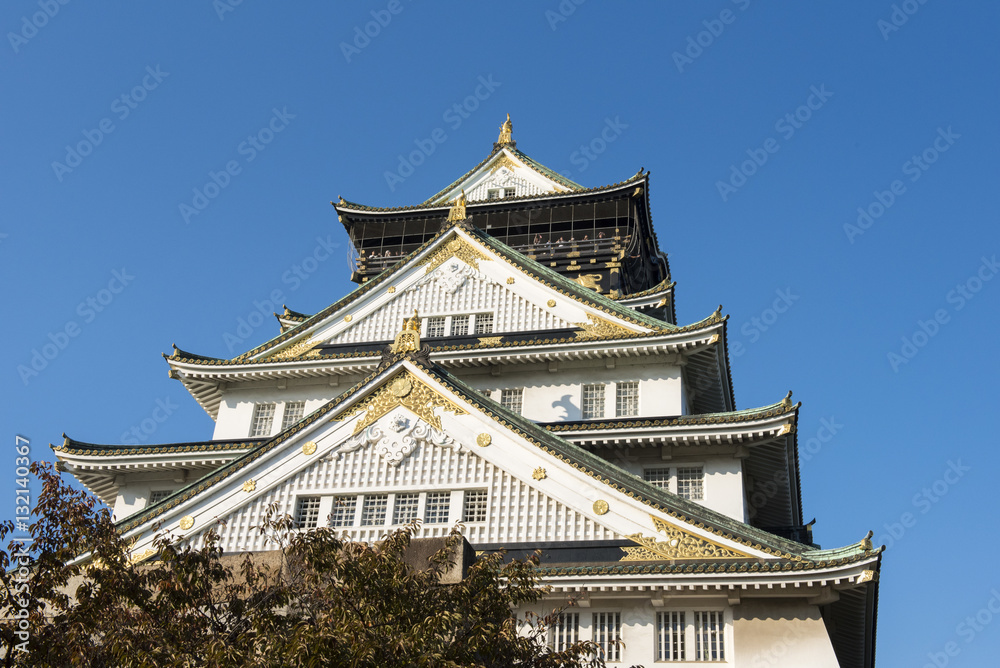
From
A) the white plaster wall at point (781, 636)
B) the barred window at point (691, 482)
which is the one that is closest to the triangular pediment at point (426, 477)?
the white plaster wall at point (781, 636)

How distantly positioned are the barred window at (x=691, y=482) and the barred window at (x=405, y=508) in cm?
819

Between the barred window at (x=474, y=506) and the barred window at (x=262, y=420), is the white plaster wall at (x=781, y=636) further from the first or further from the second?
the barred window at (x=262, y=420)

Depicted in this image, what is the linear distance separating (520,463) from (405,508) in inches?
115

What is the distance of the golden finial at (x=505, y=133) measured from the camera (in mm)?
48688

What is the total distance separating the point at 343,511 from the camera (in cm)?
2267

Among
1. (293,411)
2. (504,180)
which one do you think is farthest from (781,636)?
(504,180)

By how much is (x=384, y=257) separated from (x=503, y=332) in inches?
488

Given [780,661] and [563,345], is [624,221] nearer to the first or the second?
[563,345]

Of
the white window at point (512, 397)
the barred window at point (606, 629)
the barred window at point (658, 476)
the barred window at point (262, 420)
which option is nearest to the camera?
the barred window at point (606, 629)

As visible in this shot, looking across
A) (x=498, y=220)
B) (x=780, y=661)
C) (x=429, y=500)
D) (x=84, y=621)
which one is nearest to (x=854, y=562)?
(x=780, y=661)

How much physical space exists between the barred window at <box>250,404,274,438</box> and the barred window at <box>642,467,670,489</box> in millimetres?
12281

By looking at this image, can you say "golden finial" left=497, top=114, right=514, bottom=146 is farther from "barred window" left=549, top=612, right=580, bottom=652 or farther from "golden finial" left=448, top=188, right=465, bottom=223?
"barred window" left=549, top=612, right=580, bottom=652

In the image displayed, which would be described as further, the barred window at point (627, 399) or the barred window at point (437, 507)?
the barred window at point (627, 399)

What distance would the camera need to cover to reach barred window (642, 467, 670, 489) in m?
27.3
